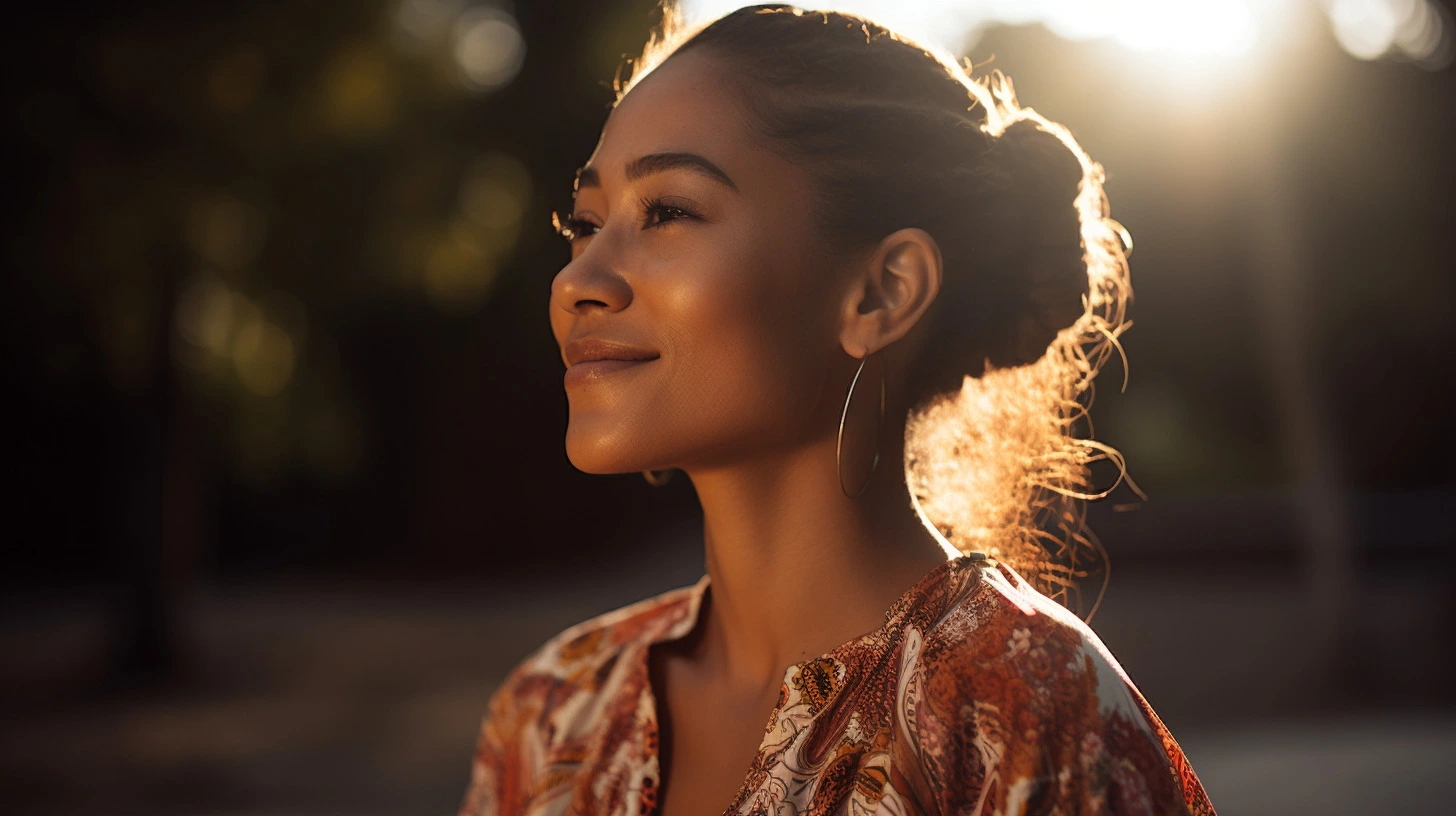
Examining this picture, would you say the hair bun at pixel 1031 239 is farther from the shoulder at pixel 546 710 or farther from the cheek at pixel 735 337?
the shoulder at pixel 546 710

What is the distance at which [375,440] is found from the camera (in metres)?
14.1

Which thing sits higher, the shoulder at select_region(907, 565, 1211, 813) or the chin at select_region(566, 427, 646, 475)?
the chin at select_region(566, 427, 646, 475)

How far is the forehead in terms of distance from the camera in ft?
5.99

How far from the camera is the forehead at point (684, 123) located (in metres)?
A: 1.83

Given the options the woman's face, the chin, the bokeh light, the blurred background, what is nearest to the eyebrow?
the woman's face

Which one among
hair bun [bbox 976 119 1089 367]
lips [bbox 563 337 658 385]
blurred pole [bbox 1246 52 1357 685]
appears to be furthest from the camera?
blurred pole [bbox 1246 52 1357 685]

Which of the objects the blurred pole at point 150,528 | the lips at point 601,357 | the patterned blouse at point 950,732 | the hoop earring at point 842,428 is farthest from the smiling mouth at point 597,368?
the blurred pole at point 150,528

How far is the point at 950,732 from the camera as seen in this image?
5.04ft

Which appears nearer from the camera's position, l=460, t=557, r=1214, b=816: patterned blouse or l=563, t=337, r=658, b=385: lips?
l=460, t=557, r=1214, b=816: patterned blouse

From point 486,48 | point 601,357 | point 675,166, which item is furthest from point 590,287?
point 486,48

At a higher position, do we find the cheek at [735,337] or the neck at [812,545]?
the cheek at [735,337]

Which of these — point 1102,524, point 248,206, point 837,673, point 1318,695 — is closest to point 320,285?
point 248,206

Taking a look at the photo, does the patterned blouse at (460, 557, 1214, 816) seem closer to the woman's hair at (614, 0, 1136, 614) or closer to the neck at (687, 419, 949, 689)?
the neck at (687, 419, 949, 689)

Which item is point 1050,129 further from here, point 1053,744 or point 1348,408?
point 1348,408
